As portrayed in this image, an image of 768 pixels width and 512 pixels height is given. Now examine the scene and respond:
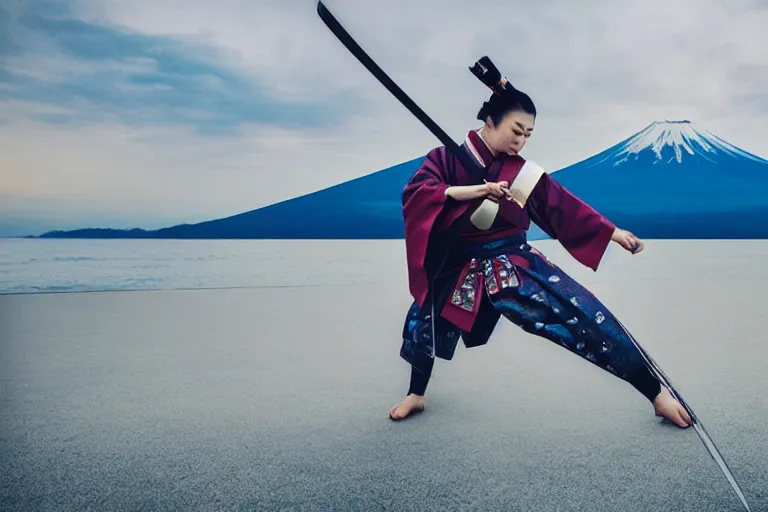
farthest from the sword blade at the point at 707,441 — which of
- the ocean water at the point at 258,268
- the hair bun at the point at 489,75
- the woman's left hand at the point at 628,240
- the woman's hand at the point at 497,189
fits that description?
the ocean water at the point at 258,268

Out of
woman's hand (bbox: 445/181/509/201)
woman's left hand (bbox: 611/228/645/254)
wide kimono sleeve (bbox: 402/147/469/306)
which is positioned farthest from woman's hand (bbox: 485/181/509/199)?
woman's left hand (bbox: 611/228/645/254)

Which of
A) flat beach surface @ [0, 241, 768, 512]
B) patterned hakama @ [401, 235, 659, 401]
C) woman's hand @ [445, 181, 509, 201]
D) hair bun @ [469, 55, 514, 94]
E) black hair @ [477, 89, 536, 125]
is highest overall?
hair bun @ [469, 55, 514, 94]

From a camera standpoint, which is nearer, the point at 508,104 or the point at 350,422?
the point at 508,104

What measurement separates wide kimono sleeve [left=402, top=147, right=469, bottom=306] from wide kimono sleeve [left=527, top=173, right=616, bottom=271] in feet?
0.81

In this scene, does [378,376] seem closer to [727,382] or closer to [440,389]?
[440,389]

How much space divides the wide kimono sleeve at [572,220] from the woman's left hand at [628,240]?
0.02m

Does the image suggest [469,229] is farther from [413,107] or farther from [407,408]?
[407,408]

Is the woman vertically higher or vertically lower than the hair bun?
lower

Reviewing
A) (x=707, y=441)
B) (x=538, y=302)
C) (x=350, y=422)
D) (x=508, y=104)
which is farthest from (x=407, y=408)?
(x=508, y=104)

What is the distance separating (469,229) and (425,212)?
153 millimetres

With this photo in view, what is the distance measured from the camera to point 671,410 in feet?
7.34

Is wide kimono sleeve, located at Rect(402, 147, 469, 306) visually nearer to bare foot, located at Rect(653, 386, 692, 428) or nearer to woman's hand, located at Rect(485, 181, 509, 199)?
woman's hand, located at Rect(485, 181, 509, 199)

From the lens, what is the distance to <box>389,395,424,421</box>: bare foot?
2.36 metres

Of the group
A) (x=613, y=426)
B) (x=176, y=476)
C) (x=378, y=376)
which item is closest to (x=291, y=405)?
(x=378, y=376)
